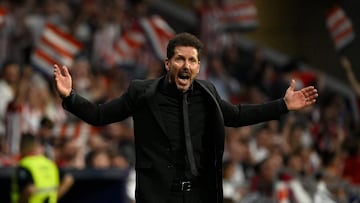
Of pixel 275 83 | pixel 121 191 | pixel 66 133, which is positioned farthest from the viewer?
pixel 275 83

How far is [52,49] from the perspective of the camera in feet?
51.2

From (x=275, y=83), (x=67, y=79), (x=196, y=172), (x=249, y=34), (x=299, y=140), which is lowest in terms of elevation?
(x=196, y=172)

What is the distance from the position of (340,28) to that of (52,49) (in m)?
4.14

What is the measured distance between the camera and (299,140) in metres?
17.2

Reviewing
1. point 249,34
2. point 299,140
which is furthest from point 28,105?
point 249,34

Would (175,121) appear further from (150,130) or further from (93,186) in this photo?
(93,186)

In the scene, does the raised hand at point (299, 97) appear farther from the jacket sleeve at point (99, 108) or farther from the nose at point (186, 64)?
the jacket sleeve at point (99, 108)

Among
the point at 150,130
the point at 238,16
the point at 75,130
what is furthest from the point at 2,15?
the point at 150,130

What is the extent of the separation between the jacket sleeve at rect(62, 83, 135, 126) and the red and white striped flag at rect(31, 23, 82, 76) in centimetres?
820

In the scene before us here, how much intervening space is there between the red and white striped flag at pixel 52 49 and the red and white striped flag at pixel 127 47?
2257mm

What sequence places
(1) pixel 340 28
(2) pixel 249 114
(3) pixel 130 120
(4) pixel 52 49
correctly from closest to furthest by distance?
(2) pixel 249 114 < (4) pixel 52 49 < (3) pixel 130 120 < (1) pixel 340 28

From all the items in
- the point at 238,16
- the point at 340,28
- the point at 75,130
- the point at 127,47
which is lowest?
the point at 75,130

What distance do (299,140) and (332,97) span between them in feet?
12.0

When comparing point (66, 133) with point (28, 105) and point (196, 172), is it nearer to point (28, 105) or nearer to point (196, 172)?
point (28, 105)
